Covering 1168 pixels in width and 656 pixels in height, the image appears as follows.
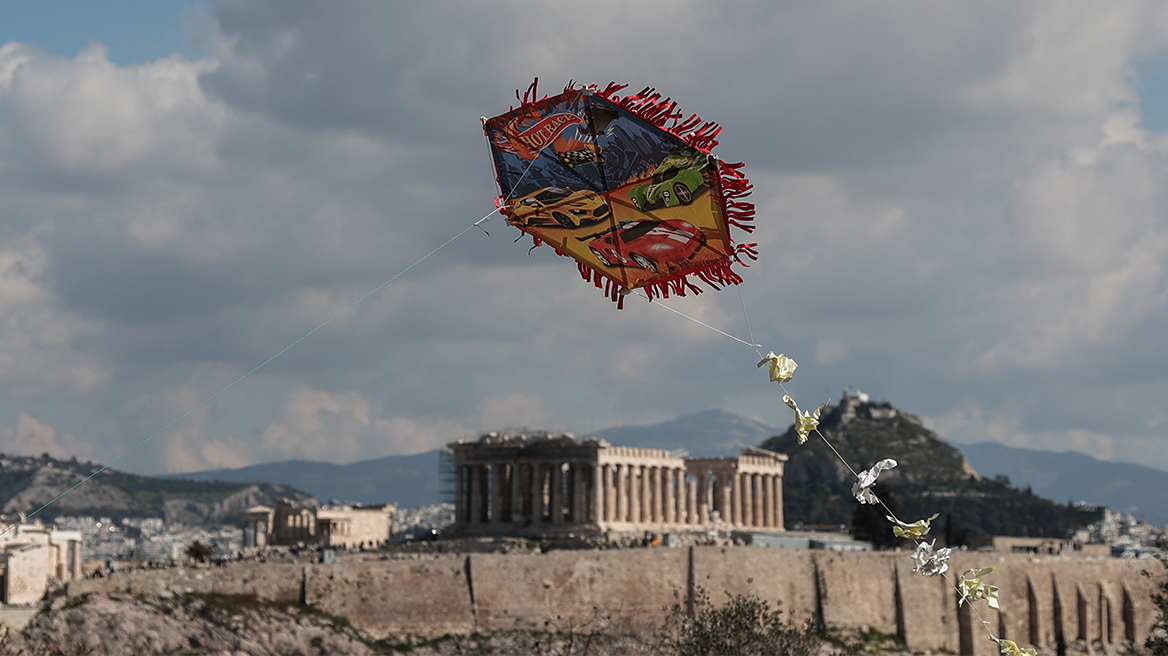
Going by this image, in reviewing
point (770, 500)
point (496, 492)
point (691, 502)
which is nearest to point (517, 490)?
point (496, 492)

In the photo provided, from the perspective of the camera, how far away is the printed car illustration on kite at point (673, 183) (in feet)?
62.5

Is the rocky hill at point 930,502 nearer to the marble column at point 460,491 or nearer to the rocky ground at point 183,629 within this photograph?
the marble column at point 460,491

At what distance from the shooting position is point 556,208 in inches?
837

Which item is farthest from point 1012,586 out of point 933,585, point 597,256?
point 597,256

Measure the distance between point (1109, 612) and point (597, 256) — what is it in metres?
80.2

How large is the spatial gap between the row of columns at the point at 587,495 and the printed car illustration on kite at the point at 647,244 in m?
69.6

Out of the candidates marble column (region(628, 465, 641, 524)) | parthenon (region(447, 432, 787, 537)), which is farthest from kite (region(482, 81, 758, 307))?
marble column (region(628, 465, 641, 524))

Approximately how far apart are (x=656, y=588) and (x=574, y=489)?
73.9ft

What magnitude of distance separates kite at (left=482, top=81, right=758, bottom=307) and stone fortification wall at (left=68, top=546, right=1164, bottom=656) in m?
41.7

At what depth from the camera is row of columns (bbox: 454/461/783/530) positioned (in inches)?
3642

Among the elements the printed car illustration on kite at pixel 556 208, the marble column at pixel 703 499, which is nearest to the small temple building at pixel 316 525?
the marble column at pixel 703 499

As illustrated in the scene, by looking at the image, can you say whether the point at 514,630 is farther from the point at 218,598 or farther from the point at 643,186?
the point at 643,186

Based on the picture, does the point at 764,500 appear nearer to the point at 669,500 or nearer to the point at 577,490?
the point at 669,500

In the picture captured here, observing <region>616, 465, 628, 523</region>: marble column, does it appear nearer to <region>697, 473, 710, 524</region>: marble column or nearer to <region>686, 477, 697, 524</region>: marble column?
<region>686, 477, 697, 524</region>: marble column
